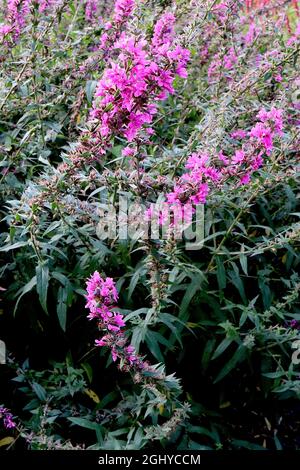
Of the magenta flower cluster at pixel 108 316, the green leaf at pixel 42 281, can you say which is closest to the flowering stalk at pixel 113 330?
the magenta flower cluster at pixel 108 316

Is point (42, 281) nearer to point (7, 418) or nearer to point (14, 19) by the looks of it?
point (7, 418)

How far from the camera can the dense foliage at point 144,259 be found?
241 centimetres

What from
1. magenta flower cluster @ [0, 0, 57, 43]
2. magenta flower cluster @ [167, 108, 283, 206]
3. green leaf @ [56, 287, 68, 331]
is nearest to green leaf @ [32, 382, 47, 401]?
green leaf @ [56, 287, 68, 331]

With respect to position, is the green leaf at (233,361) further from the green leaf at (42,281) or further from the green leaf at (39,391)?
the green leaf at (42,281)

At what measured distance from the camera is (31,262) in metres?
3.04

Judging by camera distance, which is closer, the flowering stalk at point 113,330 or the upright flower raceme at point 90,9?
the flowering stalk at point 113,330

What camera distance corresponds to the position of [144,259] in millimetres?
2725

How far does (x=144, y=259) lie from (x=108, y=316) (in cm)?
62

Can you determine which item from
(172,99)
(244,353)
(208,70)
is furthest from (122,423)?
(208,70)

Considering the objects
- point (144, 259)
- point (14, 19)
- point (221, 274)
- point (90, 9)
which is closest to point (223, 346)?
point (221, 274)

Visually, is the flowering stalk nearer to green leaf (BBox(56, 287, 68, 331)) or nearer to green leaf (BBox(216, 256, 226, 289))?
green leaf (BBox(56, 287, 68, 331))

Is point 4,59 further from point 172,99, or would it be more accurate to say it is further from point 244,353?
point 244,353

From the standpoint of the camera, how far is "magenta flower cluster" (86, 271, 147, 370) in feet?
6.95

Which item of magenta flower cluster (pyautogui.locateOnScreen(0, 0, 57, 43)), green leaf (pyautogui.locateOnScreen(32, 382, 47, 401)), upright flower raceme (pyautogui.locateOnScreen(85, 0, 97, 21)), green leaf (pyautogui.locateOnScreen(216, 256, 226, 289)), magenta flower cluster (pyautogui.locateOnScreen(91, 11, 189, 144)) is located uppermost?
upright flower raceme (pyautogui.locateOnScreen(85, 0, 97, 21))
